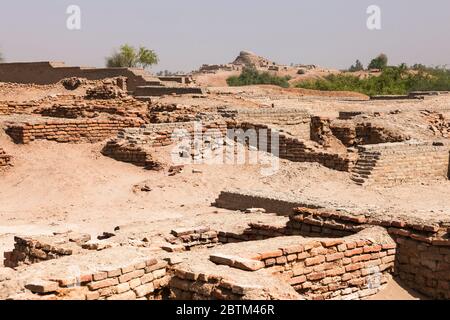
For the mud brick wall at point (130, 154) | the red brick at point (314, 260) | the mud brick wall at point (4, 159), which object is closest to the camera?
the red brick at point (314, 260)

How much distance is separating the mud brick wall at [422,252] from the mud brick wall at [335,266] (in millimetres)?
127

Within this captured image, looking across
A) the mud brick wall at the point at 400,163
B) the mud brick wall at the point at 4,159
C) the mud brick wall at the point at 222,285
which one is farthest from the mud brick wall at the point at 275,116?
the mud brick wall at the point at 222,285

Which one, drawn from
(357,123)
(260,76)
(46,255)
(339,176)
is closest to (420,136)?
(357,123)

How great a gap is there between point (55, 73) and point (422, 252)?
84.6 ft

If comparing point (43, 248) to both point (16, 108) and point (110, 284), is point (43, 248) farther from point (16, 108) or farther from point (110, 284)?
point (16, 108)

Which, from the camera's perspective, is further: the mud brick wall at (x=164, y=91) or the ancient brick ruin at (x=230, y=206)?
the mud brick wall at (x=164, y=91)

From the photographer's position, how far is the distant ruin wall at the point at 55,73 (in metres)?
28.8

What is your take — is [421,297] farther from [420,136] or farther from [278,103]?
[278,103]

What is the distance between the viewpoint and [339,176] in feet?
43.9

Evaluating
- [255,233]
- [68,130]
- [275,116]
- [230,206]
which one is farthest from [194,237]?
[275,116]

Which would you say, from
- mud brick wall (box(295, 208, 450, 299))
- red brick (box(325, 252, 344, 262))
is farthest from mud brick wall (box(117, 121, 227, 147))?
red brick (box(325, 252, 344, 262))

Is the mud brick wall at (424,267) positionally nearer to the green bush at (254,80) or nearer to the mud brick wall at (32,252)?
the mud brick wall at (32,252)

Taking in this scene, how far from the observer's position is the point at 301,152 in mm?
14633

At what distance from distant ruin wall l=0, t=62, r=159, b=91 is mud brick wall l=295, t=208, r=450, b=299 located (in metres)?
22.9
